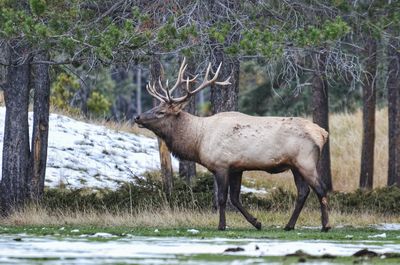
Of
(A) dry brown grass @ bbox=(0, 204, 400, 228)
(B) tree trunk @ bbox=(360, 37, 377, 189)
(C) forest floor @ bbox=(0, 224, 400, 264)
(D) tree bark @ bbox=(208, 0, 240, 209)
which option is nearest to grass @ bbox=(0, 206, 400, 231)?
(A) dry brown grass @ bbox=(0, 204, 400, 228)

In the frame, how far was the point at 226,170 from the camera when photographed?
61.0ft

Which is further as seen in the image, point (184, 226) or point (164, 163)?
point (164, 163)

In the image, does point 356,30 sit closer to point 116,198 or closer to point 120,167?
point 116,198

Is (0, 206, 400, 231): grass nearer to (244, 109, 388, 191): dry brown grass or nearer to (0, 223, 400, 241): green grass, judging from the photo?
(0, 223, 400, 241): green grass

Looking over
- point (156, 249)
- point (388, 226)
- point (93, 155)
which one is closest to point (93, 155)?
point (93, 155)

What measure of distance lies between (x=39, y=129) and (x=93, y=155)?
8.18m

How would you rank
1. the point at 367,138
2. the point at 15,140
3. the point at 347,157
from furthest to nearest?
1. the point at 347,157
2. the point at 367,138
3. the point at 15,140

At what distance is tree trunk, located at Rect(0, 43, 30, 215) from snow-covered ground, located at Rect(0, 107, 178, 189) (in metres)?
5.88

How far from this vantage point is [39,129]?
2245cm

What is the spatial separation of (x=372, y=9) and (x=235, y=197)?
19.0ft

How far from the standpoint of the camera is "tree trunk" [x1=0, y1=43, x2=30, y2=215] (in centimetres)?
2086

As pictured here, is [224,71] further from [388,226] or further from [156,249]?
[156,249]

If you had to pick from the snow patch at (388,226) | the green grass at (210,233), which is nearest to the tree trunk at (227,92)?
the snow patch at (388,226)

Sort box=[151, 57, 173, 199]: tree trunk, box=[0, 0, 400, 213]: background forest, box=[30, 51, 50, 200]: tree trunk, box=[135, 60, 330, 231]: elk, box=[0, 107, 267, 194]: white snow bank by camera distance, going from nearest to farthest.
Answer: box=[135, 60, 330, 231]: elk → box=[0, 0, 400, 213]: background forest → box=[30, 51, 50, 200]: tree trunk → box=[151, 57, 173, 199]: tree trunk → box=[0, 107, 267, 194]: white snow bank
